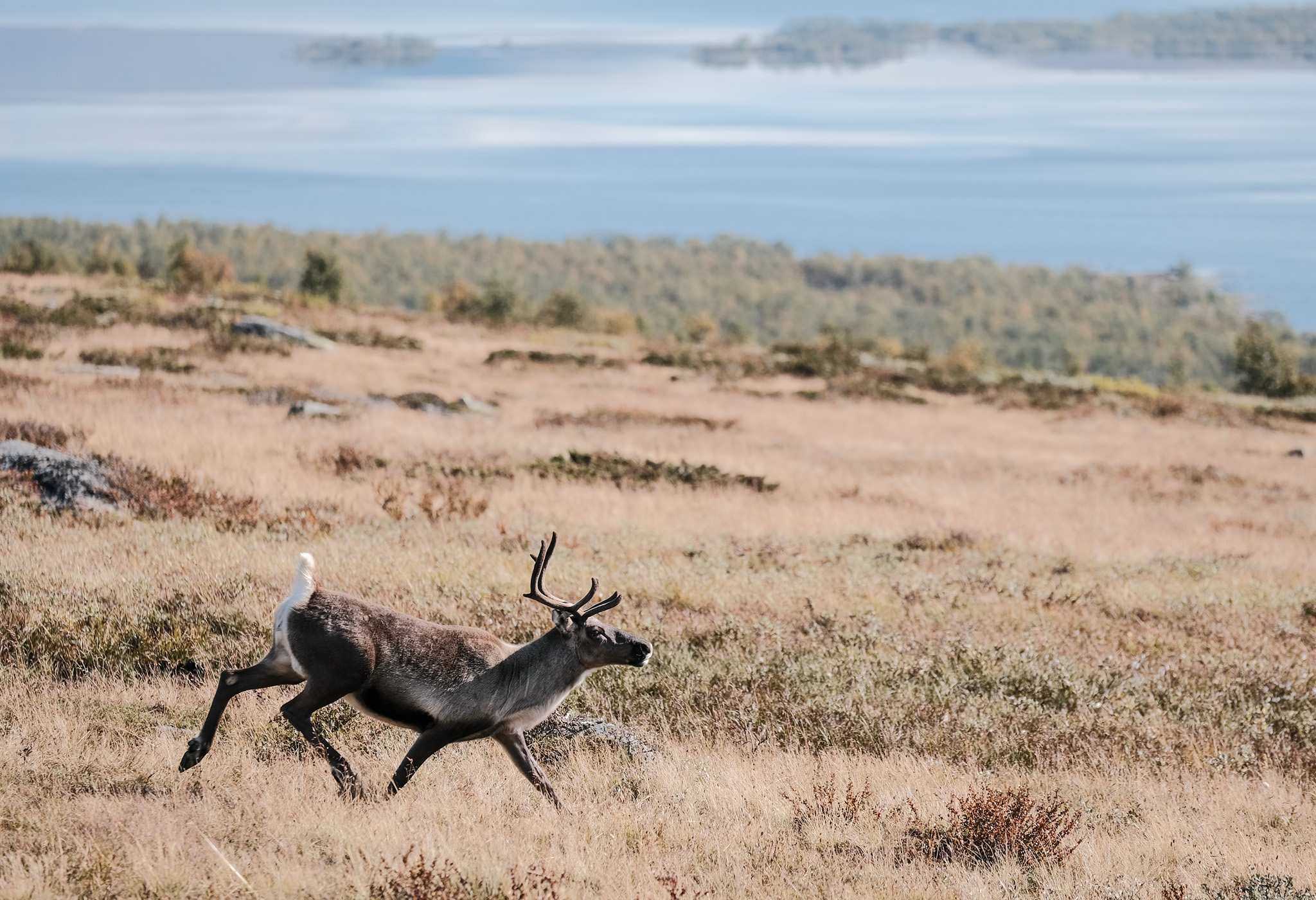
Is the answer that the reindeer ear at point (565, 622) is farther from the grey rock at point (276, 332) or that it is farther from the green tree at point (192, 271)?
the green tree at point (192, 271)

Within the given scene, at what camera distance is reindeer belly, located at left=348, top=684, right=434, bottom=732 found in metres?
6.10

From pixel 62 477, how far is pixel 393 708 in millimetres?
8728

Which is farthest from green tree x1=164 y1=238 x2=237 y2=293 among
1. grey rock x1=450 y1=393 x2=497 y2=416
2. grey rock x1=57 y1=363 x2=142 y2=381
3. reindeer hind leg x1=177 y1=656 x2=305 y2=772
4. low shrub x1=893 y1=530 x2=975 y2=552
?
reindeer hind leg x1=177 y1=656 x2=305 y2=772

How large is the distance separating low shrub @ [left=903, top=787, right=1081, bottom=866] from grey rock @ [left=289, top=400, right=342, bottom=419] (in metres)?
17.1

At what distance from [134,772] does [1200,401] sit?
159 ft

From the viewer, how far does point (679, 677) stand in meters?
9.62

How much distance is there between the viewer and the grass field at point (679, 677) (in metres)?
5.85

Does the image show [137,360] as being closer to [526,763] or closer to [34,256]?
[526,763]

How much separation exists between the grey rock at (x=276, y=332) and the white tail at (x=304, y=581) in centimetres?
2825

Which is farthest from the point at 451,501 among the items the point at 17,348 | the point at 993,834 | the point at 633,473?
the point at 17,348

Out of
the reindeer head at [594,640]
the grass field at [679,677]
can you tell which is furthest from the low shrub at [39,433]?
the reindeer head at [594,640]

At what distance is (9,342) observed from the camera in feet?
86.0

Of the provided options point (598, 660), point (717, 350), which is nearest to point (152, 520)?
point (598, 660)

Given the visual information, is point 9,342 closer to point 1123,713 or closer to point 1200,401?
point 1123,713
